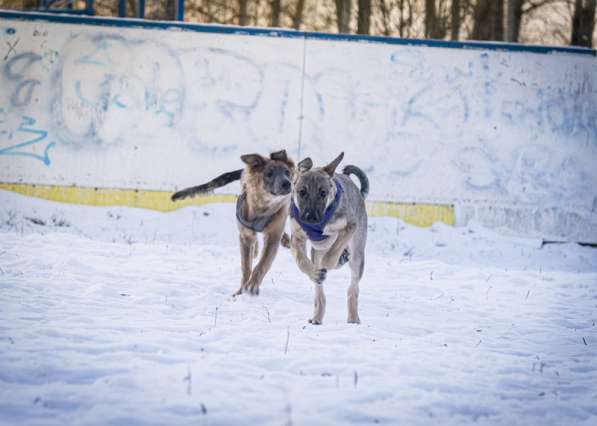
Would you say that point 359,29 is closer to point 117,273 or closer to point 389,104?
point 389,104

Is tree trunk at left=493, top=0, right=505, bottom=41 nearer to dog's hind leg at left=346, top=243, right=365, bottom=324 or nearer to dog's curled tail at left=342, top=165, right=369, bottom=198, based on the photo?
dog's curled tail at left=342, top=165, right=369, bottom=198

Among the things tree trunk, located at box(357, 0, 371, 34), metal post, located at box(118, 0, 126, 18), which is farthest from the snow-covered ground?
tree trunk, located at box(357, 0, 371, 34)

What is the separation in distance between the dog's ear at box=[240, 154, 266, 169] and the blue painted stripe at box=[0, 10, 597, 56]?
509 cm

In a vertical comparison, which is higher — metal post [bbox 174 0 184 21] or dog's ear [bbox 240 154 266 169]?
metal post [bbox 174 0 184 21]

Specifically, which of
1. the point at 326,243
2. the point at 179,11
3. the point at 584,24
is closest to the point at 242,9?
the point at 179,11

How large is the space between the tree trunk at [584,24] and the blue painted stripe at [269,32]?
4.19 meters

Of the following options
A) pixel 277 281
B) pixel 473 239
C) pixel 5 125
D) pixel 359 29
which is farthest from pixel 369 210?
pixel 359 29

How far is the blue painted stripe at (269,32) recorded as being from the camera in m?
9.79

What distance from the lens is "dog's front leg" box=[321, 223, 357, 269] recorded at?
16.0 feet

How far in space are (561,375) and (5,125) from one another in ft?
30.8

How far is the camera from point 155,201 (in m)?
9.86

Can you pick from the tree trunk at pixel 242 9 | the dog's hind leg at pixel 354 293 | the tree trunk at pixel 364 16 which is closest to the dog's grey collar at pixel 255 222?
the dog's hind leg at pixel 354 293

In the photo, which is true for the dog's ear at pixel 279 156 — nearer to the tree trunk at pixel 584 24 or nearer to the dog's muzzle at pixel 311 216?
the dog's muzzle at pixel 311 216

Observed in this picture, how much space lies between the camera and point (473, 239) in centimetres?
959
